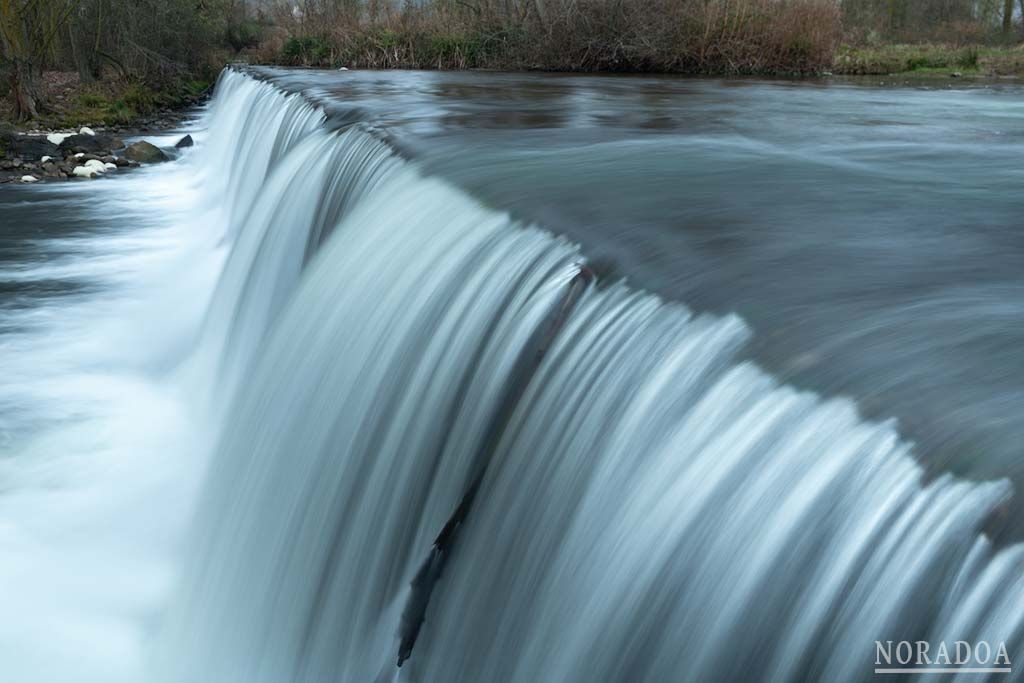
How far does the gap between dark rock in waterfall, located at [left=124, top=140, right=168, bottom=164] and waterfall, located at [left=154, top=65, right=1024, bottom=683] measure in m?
11.3

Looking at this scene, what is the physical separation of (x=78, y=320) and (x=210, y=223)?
11.2ft

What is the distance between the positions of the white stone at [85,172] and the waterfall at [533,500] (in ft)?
33.3

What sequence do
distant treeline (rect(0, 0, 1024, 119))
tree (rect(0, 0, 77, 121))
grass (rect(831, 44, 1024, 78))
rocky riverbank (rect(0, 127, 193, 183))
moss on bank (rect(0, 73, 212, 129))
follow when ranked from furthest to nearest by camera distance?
moss on bank (rect(0, 73, 212, 129))
tree (rect(0, 0, 77, 121))
grass (rect(831, 44, 1024, 78))
distant treeline (rect(0, 0, 1024, 119))
rocky riverbank (rect(0, 127, 193, 183))

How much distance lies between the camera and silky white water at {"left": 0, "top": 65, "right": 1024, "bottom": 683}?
6.91 feet

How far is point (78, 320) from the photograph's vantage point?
8.28 m

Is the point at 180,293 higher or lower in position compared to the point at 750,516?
lower

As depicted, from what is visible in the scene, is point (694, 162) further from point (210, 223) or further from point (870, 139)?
point (210, 223)

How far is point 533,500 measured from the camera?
296 cm

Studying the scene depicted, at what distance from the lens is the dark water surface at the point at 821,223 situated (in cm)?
254

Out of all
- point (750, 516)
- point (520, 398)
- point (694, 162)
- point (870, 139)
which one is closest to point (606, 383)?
point (520, 398)

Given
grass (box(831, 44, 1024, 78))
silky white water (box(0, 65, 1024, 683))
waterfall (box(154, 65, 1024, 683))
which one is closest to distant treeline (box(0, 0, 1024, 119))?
grass (box(831, 44, 1024, 78))

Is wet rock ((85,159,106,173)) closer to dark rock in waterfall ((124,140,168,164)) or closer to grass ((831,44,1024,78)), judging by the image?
dark rock in waterfall ((124,140,168,164))

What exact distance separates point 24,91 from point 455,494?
1892 cm

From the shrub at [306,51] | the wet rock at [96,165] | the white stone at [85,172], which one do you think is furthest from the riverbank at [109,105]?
the white stone at [85,172]
